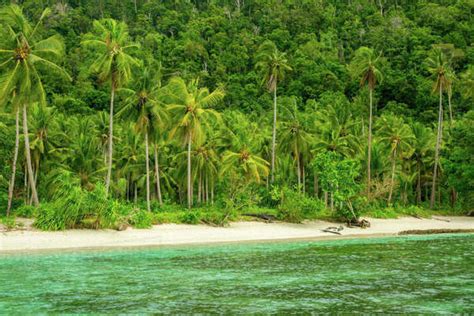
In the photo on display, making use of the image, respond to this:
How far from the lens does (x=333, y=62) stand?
356 feet

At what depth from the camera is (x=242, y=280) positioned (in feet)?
85.3

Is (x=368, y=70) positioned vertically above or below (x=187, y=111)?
above

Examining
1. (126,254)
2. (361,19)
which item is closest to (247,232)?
(126,254)

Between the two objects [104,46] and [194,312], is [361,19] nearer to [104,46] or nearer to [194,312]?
[104,46]

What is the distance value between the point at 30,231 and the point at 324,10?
10927 centimetres

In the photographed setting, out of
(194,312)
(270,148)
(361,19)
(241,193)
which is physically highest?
(361,19)

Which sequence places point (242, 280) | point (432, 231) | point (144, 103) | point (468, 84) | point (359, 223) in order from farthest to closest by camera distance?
point (468, 84)
point (359, 223)
point (432, 231)
point (144, 103)
point (242, 280)

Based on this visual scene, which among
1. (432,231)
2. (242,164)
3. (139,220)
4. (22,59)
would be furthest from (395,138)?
(22,59)

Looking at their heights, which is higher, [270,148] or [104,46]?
[104,46]

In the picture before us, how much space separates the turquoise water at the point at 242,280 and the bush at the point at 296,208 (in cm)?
1107

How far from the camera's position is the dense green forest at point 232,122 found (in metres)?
45.3

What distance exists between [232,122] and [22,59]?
28546 millimetres

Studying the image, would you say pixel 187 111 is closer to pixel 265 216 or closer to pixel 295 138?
pixel 265 216

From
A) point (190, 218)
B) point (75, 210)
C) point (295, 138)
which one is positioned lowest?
point (190, 218)
